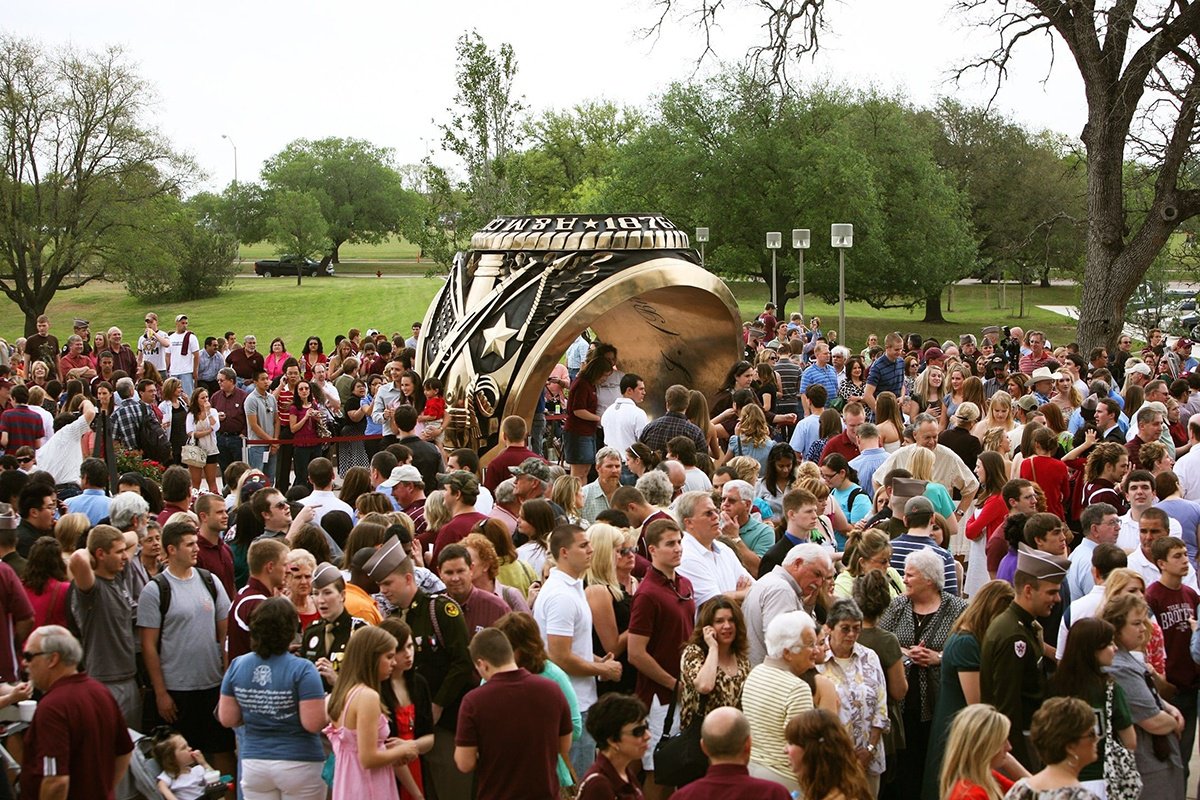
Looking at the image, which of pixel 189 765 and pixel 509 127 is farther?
pixel 509 127

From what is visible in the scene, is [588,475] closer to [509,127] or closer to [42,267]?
[509,127]

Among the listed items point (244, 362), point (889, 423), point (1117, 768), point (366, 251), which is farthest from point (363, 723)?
point (366, 251)

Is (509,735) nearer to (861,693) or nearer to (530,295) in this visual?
(861,693)

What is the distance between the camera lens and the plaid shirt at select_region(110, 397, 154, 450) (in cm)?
1327

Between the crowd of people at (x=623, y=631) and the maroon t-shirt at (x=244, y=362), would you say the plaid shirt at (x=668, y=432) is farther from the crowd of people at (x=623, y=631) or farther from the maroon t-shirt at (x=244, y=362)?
the maroon t-shirt at (x=244, y=362)

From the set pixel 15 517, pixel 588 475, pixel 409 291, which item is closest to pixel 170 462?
pixel 588 475

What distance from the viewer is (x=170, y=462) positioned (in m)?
13.9

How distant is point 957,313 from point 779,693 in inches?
1927

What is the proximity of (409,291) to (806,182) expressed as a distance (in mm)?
15722

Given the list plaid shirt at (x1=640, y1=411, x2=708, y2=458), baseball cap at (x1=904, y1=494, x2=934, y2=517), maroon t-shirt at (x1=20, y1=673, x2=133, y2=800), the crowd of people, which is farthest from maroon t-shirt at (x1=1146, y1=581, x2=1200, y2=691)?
maroon t-shirt at (x1=20, y1=673, x2=133, y2=800)

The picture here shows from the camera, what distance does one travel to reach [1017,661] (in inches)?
257

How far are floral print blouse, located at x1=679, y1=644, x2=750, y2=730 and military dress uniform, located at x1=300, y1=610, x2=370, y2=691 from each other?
1481 mm

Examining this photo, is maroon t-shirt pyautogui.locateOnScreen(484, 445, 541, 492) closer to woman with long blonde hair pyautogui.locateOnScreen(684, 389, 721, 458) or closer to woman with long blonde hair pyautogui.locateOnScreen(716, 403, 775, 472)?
woman with long blonde hair pyautogui.locateOnScreen(716, 403, 775, 472)

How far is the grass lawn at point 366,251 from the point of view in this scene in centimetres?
8189
